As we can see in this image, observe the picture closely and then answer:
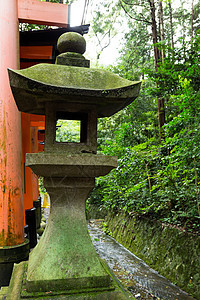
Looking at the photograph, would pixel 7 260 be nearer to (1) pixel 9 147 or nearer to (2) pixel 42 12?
(1) pixel 9 147

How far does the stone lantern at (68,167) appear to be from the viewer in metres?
2.45

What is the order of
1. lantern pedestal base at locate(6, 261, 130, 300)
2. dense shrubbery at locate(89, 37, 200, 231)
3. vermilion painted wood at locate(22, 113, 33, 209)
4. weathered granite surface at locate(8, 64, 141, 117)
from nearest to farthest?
1. lantern pedestal base at locate(6, 261, 130, 300)
2. weathered granite surface at locate(8, 64, 141, 117)
3. dense shrubbery at locate(89, 37, 200, 231)
4. vermilion painted wood at locate(22, 113, 33, 209)

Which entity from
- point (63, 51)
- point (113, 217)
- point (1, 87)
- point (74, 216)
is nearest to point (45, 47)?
point (1, 87)

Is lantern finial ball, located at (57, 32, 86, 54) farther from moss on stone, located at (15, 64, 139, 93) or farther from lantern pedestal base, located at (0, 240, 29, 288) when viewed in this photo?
lantern pedestal base, located at (0, 240, 29, 288)

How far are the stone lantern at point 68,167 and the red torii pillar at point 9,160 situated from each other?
88 centimetres

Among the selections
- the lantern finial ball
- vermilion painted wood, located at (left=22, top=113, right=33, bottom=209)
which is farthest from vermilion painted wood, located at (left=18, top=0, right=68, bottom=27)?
vermilion painted wood, located at (left=22, top=113, right=33, bottom=209)

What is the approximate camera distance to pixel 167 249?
17.8 ft

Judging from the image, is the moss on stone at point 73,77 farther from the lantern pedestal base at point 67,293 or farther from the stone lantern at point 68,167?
the lantern pedestal base at point 67,293

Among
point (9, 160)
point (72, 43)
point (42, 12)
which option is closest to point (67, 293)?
point (9, 160)

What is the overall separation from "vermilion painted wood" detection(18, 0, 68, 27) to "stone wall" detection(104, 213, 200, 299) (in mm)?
4679

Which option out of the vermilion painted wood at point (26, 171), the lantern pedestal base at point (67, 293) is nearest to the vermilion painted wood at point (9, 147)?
the lantern pedestal base at point (67, 293)

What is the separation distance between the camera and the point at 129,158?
691 cm

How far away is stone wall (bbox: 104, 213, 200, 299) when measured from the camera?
454 cm

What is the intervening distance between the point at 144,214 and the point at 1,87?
5127mm
